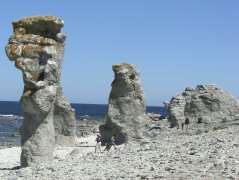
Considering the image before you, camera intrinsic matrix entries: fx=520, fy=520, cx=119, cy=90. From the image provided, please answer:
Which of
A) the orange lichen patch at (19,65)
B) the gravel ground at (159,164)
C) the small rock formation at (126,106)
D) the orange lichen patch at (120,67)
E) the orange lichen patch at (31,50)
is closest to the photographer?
the gravel ground at (159,164)

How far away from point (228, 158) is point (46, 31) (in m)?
9.88

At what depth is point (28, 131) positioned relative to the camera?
2183cm

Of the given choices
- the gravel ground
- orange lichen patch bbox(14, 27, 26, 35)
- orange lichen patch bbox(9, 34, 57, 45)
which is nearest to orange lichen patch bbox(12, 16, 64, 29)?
orange lichen patch bbox(14, 27, 26, 35)

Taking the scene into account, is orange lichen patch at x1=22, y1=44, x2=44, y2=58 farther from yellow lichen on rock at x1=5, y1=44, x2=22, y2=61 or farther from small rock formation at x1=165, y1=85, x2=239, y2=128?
small rock formation at x1=165, y1=85, x2=239, y2=128

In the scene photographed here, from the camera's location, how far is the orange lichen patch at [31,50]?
2128 cm

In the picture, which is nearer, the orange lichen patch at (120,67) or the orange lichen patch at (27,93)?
the orange lichen patch at (27,93)

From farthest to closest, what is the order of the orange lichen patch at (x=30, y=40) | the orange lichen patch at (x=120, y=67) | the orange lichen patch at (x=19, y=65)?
the orange lichen patch at (x=120, y=67)
the orange lichen patch at (x=30, y=40)
the orange lichen patch at (x=19, y=65)

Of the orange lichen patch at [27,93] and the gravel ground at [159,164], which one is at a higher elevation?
the orange lichen patch at [27,93]

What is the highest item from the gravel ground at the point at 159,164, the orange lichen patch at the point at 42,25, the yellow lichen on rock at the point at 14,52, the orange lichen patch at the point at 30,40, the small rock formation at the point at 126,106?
the orange lichen patch at the point at 42,25

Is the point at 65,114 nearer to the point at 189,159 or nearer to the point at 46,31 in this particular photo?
the point at 46,31

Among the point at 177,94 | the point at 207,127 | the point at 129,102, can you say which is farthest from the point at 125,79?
the point at 177,94

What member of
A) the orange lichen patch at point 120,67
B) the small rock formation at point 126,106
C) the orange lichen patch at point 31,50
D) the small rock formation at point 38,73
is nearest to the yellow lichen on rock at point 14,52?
the small rock formation at point 38,73

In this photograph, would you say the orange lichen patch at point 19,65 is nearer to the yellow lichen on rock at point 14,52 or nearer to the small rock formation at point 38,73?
the small rock formation at point 38,73

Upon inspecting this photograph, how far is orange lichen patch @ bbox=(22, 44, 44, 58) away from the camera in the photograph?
69.8 feet
